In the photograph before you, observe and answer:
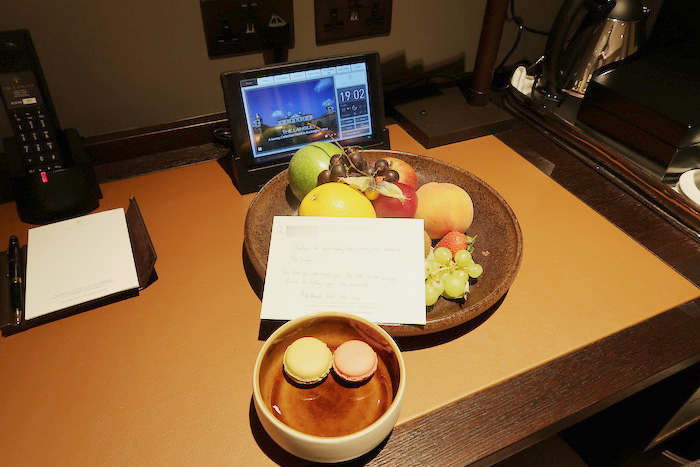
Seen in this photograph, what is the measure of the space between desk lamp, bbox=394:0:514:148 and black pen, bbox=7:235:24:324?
788 millimetres

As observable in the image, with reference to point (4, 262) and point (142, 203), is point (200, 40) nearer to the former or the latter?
point (142, 203)

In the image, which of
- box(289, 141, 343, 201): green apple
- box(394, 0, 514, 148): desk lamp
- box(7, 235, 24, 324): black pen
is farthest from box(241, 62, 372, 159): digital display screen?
box(7, 235, 24, 324): black pen

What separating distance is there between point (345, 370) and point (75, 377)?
1.20ft

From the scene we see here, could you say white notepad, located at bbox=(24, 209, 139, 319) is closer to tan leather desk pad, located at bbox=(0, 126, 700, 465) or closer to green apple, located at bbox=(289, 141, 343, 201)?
tan leather desk pad, located at bbox=(0, 126, 700, 465)

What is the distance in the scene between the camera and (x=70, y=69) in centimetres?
87

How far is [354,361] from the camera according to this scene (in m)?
0.53

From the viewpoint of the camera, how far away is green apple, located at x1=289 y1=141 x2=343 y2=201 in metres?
0.77

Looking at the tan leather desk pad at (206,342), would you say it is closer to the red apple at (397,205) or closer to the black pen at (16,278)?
the black pen at (16,278)

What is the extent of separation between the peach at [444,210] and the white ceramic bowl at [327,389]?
253 millimetres

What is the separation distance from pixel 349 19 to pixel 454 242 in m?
0.59

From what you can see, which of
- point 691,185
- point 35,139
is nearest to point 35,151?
point 35,139

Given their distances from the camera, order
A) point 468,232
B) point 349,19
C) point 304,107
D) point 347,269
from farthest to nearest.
A: point 349,19
point 304,107
point 468,232
point 347,269

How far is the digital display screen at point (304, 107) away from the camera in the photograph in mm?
828

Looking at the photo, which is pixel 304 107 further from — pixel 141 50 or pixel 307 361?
pixel 307 361
